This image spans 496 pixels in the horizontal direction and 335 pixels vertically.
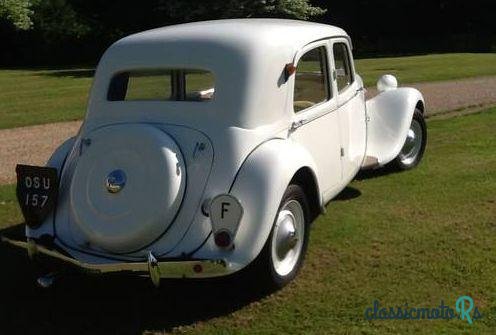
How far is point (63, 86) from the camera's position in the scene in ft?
63.3

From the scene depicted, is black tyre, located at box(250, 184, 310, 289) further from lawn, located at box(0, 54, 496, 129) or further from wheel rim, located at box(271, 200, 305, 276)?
lawn, located at box(0, 54, 496, 129)

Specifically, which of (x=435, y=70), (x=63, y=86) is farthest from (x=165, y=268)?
(x=63, y=86)

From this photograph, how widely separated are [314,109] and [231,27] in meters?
0.86

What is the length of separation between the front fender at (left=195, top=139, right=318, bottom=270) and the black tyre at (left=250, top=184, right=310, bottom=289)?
119 millimetres

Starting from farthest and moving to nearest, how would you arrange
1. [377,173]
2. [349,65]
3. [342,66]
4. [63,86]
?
1. [63,86]
2. [377,173]
3. [349,65]
4. [342,66]

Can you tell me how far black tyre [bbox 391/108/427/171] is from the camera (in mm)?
6988

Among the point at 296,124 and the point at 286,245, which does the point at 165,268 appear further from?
the point at 296,124

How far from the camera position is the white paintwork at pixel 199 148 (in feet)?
12.9

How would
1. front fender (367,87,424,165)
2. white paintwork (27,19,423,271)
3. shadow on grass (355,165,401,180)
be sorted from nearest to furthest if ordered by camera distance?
white paintwork (27,19,423,271) → front fender (367,87,424,165) → shadow on grass (355,165,401,180)

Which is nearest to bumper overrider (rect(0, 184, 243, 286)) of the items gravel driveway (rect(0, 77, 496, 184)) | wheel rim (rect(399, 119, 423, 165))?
wheel rim (rect(399, 119, 423, 165))

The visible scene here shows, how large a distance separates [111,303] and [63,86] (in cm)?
1598

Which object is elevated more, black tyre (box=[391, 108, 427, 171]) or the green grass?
black tyre (box=[391, 108, 427, 171])

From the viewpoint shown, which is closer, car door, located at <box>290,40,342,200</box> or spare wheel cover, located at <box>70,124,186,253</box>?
spare wheel cover, located at <box>70,124,186,253</box>

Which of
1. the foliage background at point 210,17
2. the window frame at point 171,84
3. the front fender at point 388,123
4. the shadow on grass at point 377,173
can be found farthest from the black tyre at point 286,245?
the foliage background at point 210,17
